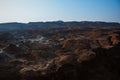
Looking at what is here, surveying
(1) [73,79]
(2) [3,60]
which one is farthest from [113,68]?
(2) [3,60]

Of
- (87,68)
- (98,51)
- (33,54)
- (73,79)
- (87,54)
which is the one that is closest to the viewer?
(73,79)

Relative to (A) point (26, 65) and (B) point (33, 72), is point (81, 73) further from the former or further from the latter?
(A) point (26, 65)

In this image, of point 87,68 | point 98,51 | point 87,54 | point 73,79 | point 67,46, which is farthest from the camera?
point 67,46

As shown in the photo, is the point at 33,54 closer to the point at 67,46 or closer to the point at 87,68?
the point at 67,46

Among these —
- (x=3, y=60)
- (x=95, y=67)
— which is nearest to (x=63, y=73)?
(x=95, y=67)

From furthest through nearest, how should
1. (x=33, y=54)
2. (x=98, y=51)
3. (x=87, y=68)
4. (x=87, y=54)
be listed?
(x=33, y=54) < (x=98, y=51) < (x=87, y=54) < (x=87, y=68)

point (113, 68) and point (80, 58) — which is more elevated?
point (80, 58)

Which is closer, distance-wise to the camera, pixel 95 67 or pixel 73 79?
pixel 73 79

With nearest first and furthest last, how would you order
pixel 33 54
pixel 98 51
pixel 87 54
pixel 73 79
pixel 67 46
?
pixel 73 79
pixel 87 54
pixel 98 51
pixel 33 54
pixel 67 46

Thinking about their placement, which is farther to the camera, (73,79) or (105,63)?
(105,63)
